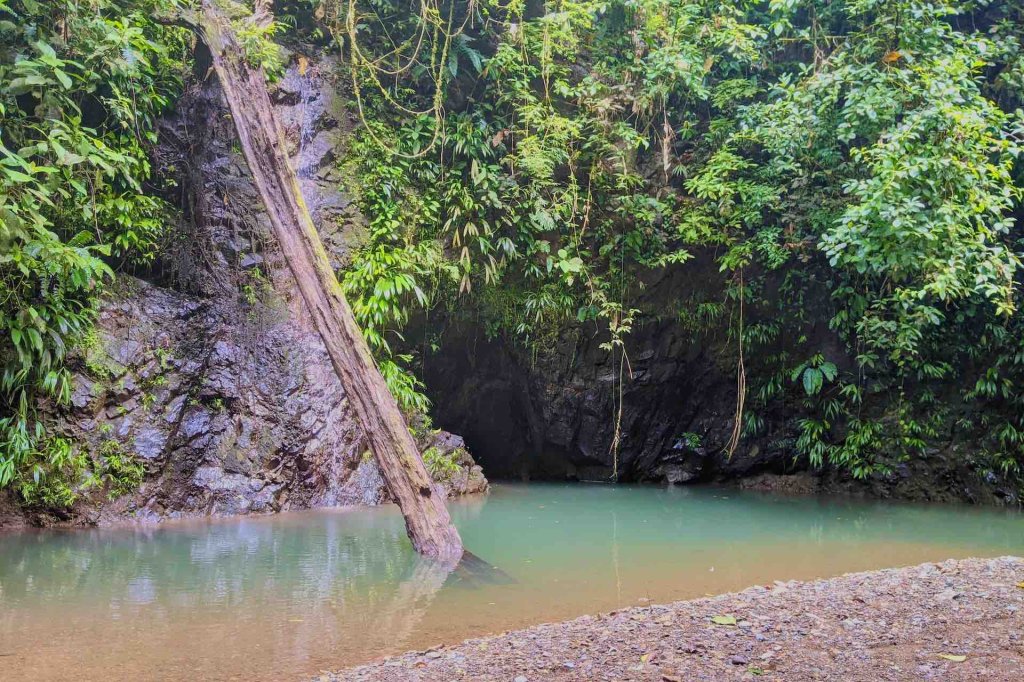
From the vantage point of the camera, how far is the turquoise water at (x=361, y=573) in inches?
121

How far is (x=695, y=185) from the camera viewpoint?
9078mm

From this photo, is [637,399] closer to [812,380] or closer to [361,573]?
[812,380]

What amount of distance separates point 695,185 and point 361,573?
6.52 m

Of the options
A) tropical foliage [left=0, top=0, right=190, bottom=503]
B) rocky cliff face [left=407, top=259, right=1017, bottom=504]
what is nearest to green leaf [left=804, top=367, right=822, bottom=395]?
rocky cliff face [left=407, top=259, right=1017, bottom=504]

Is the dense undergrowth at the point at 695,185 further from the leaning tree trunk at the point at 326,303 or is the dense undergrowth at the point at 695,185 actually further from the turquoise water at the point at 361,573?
the turquoise water at the point at 361,573

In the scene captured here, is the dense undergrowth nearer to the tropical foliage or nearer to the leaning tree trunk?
the tropical foliage

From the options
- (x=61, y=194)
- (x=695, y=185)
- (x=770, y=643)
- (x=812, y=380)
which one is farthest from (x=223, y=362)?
(x=812, y=380)

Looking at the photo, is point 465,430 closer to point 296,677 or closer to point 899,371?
point 899,371

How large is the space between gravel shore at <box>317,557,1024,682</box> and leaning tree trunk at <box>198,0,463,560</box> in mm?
1891

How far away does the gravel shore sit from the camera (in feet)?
8.11

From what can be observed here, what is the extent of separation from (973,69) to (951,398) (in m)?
3.92

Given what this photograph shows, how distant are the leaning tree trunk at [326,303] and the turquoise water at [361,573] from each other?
373mm

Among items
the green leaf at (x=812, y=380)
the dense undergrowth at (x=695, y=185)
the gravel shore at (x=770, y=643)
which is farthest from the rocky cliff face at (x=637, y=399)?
the gravel shore at (x=770, y=643)

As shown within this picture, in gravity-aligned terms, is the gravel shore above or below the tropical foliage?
below
